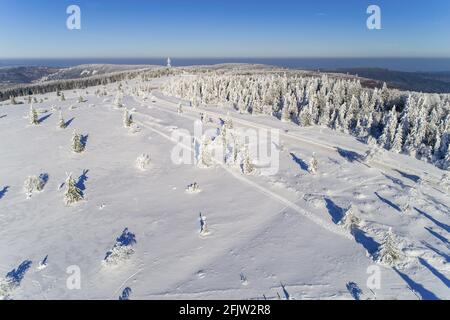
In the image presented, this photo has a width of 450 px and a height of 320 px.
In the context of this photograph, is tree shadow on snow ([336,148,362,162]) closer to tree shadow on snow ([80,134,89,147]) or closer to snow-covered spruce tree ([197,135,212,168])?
snow-covered spruce tree ([197,135,212,168])

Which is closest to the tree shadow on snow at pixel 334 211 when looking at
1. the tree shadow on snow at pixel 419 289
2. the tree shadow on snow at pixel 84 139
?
the tree shadow on snow at pixel 419 289

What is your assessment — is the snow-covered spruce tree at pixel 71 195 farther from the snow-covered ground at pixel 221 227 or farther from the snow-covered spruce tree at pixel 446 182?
the snow-covered spruce tree at pixel 446 182

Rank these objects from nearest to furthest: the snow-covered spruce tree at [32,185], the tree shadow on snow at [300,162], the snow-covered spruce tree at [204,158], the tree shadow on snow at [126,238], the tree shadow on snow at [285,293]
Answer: the tree shadow on snow at [285,293]
the tree shadow on snow at [126,238]
the snow-covered spruce tree at [32,185]
the tree shadow on snow at [300,162]
the snow-covered spruce tree at [204,158]

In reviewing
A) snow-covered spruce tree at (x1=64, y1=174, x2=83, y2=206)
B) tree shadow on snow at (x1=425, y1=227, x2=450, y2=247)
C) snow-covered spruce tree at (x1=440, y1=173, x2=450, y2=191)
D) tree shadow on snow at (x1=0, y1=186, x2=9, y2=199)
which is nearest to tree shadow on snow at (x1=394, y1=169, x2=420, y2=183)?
snow-covered spruce tree at (x1=440, y1=173, x2=450, y2=191)

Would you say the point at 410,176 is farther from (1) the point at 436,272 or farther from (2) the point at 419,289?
(2) the point at 419,289
